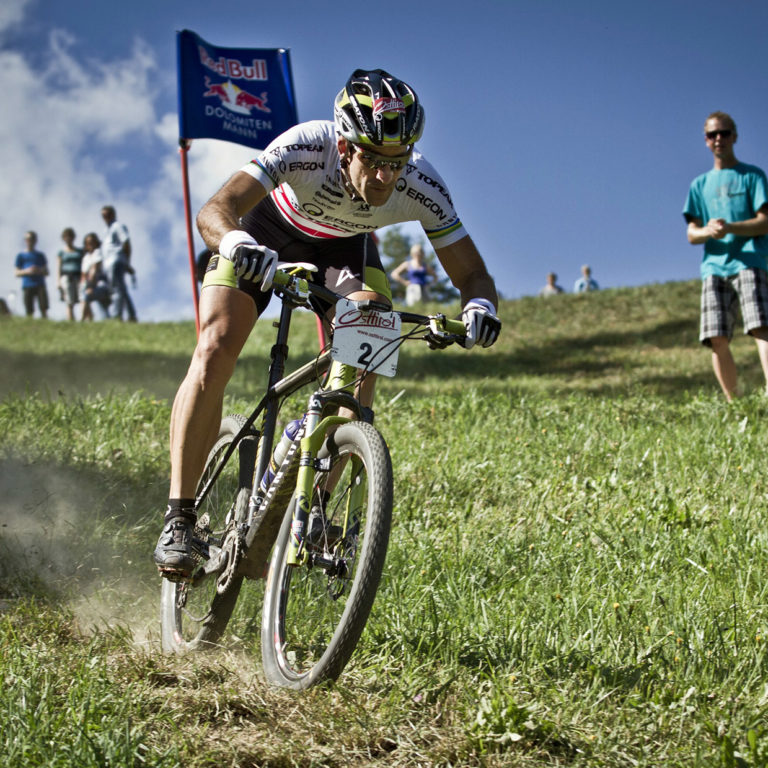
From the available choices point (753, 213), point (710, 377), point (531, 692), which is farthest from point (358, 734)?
point (710, 377)

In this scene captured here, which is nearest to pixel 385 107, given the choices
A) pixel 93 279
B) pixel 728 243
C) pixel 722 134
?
pixel 728 243

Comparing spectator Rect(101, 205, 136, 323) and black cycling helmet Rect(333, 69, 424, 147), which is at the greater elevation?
spectator Rect(101, 205, 136, 323)

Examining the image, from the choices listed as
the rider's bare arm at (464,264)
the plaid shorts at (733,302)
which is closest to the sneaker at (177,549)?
the rider's bare arm at (464,264)

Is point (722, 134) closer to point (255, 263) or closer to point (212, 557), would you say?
point (255, 263)

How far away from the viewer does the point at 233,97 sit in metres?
8.69

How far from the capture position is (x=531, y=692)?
111 inches

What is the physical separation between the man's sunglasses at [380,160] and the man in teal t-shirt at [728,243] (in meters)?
4.53

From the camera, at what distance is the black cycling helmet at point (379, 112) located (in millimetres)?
3225

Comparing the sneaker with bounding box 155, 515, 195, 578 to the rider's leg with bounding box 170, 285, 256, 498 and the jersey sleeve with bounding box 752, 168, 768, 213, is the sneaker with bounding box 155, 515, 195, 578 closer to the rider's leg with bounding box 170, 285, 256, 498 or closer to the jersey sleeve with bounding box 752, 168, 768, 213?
the rider's leg with bounding box 170, 285, 256, 498

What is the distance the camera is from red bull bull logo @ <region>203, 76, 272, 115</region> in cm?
864

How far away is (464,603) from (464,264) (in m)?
1.44

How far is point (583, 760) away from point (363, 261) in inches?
90.2

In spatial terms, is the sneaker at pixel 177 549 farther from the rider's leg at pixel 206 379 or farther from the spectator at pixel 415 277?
the spectator at pixel 415 277

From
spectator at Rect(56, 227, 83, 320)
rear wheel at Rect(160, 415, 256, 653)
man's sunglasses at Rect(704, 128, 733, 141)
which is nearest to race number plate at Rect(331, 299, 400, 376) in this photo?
rear wheel at Rect(160, 415, 256, 653)
